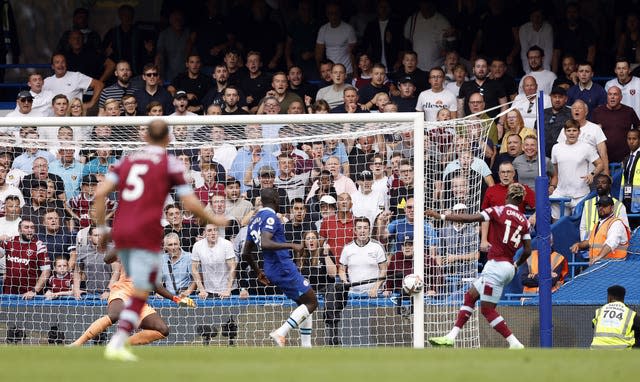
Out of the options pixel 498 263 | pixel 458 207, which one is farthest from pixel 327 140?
pixel 498 263

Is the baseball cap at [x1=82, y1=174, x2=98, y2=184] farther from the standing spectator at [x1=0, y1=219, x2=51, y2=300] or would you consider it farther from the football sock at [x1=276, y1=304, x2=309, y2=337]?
the football sock at [x1=276, y1=304, x2=309, y2=337]

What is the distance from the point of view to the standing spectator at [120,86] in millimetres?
17812

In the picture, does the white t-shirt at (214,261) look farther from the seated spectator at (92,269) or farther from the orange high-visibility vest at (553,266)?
the orange high-visibility vest at (553,266)

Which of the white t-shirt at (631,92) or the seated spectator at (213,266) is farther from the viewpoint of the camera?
the white t-shirt at (631,92)

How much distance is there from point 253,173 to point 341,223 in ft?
4.11

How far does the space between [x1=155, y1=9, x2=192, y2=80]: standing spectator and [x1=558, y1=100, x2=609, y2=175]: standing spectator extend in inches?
244

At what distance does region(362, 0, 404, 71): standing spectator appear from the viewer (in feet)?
62.2

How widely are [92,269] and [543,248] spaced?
5.06 m

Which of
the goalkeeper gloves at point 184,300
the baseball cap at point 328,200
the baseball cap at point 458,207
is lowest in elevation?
the goalkeeper gloves at point 184,300

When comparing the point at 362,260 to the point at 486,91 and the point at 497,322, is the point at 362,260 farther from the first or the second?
the point at 486,91

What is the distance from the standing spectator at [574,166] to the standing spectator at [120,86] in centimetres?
598

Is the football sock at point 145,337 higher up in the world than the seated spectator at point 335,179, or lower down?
lower down

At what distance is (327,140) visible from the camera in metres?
14.5

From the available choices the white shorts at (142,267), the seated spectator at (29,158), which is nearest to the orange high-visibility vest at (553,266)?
the seated spectator at (29,158)
